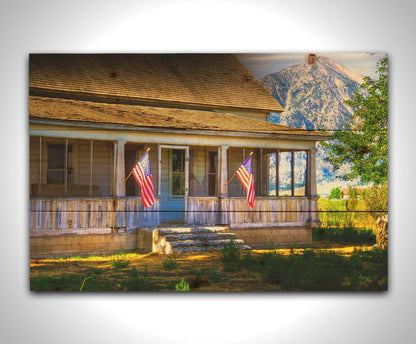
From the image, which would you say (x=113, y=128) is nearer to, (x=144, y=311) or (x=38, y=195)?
(x=38, y=195)

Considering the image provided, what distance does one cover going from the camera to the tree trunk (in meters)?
11.1

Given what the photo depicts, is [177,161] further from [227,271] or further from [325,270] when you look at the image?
[325,270]

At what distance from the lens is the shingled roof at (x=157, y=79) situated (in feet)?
36.5

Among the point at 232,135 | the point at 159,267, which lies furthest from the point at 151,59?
the point at 159,267

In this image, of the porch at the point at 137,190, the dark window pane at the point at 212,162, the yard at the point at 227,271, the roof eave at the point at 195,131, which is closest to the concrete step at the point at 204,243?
the yard at the point at 227,271

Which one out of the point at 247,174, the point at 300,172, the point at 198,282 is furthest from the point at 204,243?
the point at 300,172

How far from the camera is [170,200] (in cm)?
1475

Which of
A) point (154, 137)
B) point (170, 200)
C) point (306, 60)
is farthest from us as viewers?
point (170, 200)

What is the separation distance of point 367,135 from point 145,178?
403cm

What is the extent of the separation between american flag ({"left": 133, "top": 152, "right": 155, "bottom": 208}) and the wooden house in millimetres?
570

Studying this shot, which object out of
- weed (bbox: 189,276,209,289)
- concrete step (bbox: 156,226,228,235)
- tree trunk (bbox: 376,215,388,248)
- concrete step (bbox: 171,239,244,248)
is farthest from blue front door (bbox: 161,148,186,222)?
tree trunk (bbox: 376,215,388,248)

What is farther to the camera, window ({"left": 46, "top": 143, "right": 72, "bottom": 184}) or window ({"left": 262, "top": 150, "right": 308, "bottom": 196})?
window ({"left": 262, "top": 150, "right": 308, "bottom": 196})

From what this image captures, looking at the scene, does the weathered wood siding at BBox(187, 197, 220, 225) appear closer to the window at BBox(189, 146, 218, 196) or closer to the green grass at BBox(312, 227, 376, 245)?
the window at BBox(189, 146, 218, 196)
